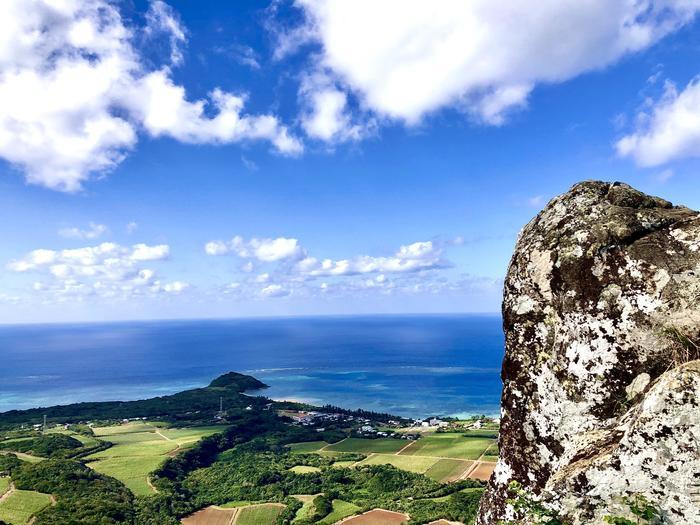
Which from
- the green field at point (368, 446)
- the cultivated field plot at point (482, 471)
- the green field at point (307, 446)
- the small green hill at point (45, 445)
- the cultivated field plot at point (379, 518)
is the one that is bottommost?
the green field at point (307, 446)

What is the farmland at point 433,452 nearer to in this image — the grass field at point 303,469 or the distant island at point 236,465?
the distant island at point 236,465

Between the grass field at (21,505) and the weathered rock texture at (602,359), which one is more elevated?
the weathered rock texture at (602,359)

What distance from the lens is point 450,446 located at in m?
90.1

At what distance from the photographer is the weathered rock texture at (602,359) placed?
562 cm

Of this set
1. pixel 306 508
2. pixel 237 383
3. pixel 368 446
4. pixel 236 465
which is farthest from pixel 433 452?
pixel 237 383

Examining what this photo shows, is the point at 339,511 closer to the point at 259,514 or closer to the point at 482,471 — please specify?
the point at 259,514

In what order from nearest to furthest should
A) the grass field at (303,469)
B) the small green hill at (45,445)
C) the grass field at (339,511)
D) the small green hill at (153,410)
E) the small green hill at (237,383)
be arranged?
1. the grass field at (339,511)
2. the grass field at (303,469)
3. the small green hill at (45,445)
4. the small green hill at (153,410)
5. the small green hill at (237,383)

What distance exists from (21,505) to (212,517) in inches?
929

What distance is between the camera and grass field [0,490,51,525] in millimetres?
51003

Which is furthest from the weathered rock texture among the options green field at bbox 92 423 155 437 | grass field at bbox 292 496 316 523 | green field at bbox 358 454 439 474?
green field at bbox 92 423 155 437

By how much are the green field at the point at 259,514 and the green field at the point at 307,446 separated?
31.2 meters

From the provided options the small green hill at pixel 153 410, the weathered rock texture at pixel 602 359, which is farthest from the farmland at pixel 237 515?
the small green hill at pixel 153 410

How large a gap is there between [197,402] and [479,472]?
9887cm

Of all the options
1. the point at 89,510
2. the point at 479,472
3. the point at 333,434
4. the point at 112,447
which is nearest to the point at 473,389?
the point at 333,434
